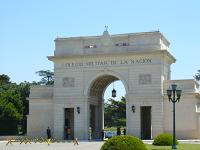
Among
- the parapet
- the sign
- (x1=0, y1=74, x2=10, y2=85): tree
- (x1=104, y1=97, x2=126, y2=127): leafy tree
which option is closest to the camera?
the sign

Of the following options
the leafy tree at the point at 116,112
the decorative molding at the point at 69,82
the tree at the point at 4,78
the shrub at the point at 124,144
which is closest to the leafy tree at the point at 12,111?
the decorative molding at the point at 69,82

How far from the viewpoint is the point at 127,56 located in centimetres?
4562

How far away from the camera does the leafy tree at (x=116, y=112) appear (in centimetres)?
8181

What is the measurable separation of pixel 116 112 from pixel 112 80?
33.1m

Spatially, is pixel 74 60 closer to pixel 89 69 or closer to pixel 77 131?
pixel 89 69

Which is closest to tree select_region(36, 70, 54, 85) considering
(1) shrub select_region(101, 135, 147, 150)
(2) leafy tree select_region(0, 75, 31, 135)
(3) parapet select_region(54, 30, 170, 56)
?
(2) leafy tree select_region(0, 75, 31, 135)

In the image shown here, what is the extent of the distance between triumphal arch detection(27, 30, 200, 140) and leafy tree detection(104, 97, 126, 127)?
3088 cm

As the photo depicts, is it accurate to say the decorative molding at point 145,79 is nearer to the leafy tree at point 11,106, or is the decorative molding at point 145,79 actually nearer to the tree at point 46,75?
the leafy tree at point 11,106

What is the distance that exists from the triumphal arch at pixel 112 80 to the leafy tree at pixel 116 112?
1216 inches

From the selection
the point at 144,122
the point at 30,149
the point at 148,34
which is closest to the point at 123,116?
the point at 144,122

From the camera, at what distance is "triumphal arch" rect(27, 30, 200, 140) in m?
44.3

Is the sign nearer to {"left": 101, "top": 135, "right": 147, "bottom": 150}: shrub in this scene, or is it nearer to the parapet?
the parapet

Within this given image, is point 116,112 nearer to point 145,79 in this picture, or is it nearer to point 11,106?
point 11,106

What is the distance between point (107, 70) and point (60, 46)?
5708mm
